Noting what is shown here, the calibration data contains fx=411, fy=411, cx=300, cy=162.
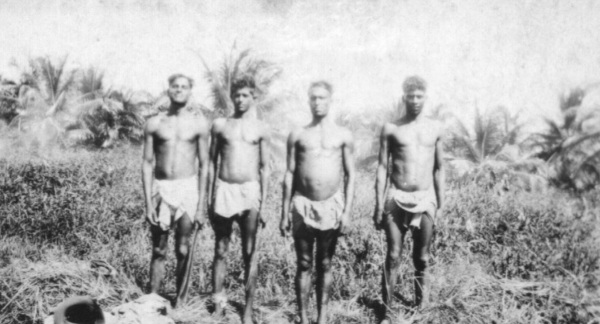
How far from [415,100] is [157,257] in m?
2.58

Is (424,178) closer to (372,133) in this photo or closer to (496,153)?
(372,133)

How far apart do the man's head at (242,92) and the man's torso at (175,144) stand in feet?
1.34

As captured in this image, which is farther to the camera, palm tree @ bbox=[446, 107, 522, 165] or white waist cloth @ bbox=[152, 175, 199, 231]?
palm tree @ bbox=[446, 107, 522, 165]

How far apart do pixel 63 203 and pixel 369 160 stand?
39.0ft

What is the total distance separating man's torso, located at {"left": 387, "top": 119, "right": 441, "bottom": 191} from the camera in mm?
3402

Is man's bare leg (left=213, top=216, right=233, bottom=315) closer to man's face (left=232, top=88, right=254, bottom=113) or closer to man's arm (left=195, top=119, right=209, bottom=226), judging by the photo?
man's arm (left=195, top=119, right=209, bottom=226)

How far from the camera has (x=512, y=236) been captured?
21.5 ft

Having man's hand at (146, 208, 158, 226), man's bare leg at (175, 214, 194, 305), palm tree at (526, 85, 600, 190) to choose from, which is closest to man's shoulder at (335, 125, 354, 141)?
man's bare leg at (175, 214, 194, 305)

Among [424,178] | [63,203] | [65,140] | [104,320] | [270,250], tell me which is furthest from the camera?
[65,140]

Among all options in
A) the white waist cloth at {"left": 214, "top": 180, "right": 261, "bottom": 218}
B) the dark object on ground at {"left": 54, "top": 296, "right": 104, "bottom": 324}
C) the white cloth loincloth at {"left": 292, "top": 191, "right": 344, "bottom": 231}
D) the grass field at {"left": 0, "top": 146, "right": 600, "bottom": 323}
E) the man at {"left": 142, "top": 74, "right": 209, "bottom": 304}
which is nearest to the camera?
the dark object on ground at {"left": 54, "top": 296, "right": 104, "bottom": 324}

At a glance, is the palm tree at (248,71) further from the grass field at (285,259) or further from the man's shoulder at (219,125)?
the man's shoulder at (219,125)

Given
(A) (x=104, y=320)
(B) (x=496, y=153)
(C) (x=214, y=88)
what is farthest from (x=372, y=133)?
(A) (x=104, y=320)

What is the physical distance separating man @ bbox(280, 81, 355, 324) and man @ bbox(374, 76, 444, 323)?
36 centimetres

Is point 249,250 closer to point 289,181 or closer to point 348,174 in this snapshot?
point 289,181
